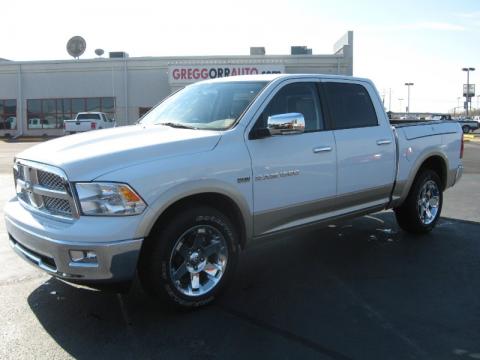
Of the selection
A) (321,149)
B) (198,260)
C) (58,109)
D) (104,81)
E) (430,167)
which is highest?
(104,81)

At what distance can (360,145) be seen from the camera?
5637 millimetres

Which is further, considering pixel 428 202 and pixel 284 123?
pixel 428 202

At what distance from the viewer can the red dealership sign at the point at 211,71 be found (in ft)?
118

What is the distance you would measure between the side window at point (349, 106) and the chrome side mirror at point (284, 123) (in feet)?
3.17

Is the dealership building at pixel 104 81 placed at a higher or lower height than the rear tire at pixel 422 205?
higher

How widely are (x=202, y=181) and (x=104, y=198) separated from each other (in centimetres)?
79

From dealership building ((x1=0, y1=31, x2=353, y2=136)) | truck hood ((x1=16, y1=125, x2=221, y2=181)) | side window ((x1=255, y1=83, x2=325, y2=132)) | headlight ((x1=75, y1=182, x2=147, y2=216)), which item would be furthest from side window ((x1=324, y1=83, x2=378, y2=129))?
dealership building ((x1=0, y1=31, x2=353, y2=136))

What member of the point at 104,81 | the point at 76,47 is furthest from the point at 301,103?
the point at 76,47

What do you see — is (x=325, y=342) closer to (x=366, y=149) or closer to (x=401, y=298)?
(x=401, y=298)

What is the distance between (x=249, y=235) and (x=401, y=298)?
57.6 inches

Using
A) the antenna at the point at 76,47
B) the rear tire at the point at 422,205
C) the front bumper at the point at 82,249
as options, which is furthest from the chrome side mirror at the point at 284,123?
the antenna at the point at 76,47

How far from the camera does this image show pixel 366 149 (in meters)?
5.71

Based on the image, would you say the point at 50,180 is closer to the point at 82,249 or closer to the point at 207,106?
the point at 82,249

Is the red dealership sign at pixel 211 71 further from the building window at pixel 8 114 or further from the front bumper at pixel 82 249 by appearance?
the front bumper at pixel 82 249
